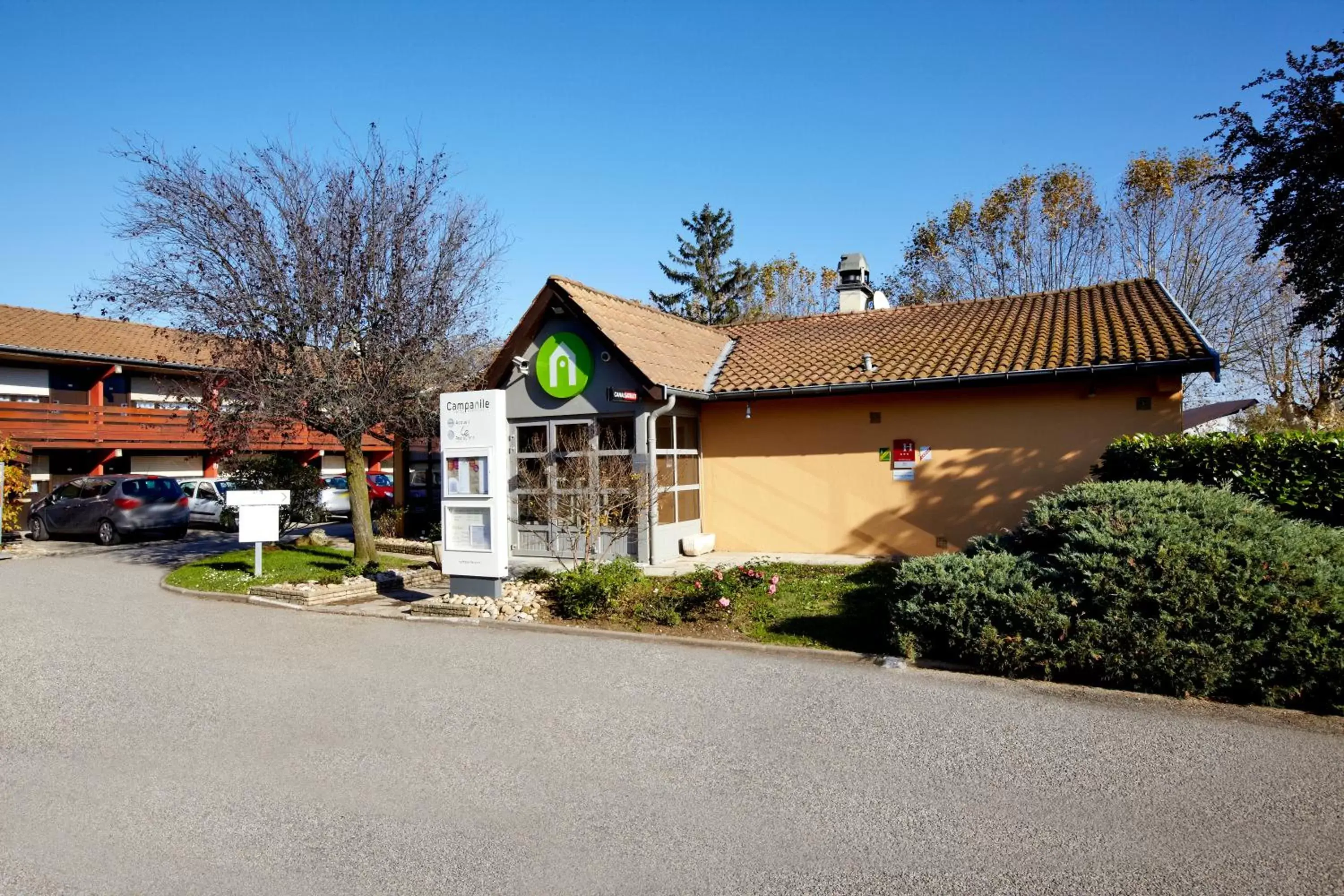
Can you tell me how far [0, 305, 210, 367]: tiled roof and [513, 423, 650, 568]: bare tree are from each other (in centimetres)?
1638

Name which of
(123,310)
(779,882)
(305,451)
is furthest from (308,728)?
(305,451)

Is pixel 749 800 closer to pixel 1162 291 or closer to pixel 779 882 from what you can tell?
pixel 779 882

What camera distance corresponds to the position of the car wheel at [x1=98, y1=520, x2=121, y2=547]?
73.3 feet

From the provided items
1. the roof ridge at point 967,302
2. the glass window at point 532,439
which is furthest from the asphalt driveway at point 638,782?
the roof ridge at point 967,302

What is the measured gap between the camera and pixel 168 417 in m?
31.5

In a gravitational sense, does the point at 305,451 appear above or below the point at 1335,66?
below

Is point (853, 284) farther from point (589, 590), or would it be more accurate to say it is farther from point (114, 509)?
point (114, 509)

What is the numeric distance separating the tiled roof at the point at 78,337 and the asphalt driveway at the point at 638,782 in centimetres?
2325

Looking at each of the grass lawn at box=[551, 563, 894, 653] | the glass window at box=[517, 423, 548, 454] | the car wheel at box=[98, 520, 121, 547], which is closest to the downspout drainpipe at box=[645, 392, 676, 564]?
the glass window at box=[517, 423, 548, 454]

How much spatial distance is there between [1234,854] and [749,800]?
244cm

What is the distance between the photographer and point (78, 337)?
103 ft

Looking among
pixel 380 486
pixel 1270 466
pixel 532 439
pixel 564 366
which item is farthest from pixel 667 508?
pixel 380 486

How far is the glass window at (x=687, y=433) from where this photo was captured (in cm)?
1634

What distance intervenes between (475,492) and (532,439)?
16.6 ft
